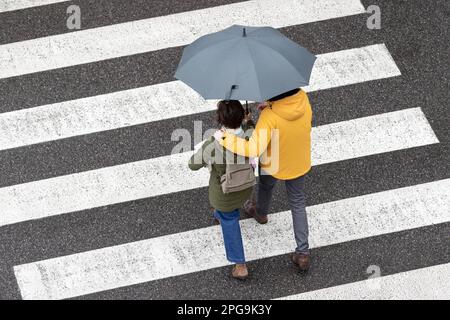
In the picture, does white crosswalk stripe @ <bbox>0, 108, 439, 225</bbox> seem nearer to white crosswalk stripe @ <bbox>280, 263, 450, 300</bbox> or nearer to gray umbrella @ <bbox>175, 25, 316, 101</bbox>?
white crosswalk stripe @ <bbox>280, 263, 450, 300</bbox>

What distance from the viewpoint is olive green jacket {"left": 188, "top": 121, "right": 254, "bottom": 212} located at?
8734 mm

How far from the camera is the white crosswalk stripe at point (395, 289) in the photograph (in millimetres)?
9469

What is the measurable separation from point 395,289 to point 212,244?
1.47 meters

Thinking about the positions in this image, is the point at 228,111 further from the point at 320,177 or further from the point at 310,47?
the point at 310,47

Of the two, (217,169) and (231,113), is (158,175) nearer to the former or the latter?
(217,169)

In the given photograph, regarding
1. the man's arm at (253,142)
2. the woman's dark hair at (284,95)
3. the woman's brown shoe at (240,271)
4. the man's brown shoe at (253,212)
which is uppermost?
the woman's dark hair at (284,95)

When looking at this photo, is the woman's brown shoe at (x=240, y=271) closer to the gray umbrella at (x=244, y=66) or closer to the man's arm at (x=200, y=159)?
the man's arm at (x=200, y=159)

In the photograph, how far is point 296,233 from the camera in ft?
31.0

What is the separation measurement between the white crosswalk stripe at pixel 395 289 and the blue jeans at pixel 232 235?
→ 0.51 metres

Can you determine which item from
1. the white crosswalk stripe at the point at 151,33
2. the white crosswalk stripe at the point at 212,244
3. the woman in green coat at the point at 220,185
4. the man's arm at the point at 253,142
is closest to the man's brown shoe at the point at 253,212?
the white crosswalk stripe at the point at 212,244

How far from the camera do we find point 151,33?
11.2 m

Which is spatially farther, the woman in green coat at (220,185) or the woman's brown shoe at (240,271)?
the woman's brown shoe at (240,271)

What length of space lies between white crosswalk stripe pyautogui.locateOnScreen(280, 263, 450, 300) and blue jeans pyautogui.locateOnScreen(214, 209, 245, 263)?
1.67ft

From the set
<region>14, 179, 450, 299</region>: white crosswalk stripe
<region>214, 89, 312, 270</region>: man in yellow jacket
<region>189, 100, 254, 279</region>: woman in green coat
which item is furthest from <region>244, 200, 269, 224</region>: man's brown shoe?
<region>189, 100, 254, 279</region>: woman in green coat
